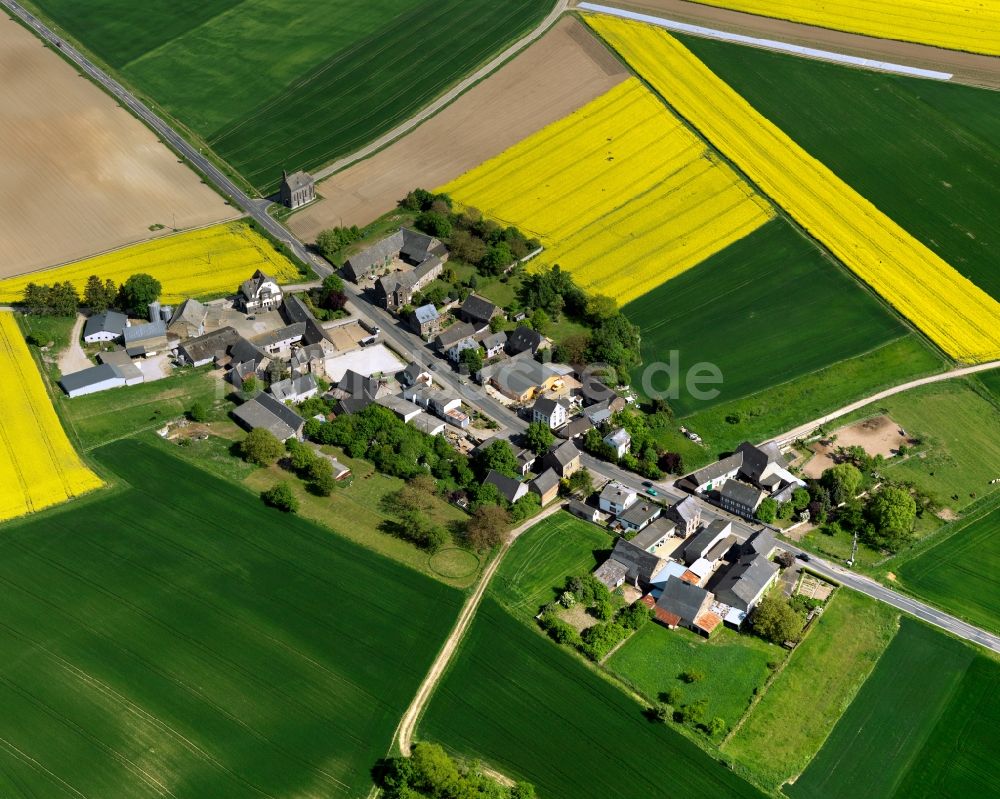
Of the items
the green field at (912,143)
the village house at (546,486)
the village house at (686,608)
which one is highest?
the green field at (912,143)

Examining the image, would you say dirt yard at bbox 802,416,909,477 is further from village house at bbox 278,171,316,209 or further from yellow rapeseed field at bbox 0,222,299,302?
village house at bbox 278,171,316,209

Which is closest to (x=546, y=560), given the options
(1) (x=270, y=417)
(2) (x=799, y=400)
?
(1) (x=270, y=417)

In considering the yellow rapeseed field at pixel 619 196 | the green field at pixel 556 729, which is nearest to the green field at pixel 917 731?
the green field at pixel 556 729

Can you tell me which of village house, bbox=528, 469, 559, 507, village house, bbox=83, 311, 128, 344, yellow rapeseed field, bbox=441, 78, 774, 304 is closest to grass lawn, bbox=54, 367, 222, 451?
→ village house, bbox=83, 311, 128, 344

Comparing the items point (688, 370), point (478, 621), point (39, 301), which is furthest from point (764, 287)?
point (39, 301)

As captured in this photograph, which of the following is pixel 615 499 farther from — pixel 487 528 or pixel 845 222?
pixel 845 222

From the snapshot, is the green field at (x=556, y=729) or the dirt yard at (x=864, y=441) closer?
the green field at (x=556, y=729)

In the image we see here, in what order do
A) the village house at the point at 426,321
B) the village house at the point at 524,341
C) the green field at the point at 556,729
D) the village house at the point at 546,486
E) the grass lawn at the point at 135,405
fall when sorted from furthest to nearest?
1. the village house at the point at 426,321
2. the village house at the point at 524,341
3. the grass lawn at the point at 135,405
4. the village house at the point at 546,486
5. the green field at the point at 556,729

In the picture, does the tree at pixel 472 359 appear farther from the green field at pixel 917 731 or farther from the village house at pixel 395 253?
the green field at pixel 917 731

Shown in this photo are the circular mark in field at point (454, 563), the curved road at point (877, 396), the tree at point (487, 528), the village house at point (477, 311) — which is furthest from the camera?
the village house at point (477, 311)
